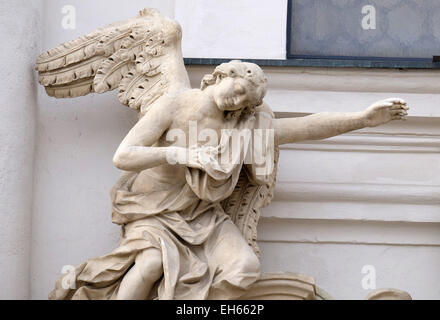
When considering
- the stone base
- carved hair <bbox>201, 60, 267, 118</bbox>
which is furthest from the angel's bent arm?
the stone base

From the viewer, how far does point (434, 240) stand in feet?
20.6

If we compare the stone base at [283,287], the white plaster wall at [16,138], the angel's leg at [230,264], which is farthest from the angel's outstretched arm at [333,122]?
the white plaster wall at [16,138]

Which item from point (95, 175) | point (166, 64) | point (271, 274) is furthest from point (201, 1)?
point (271, 274)

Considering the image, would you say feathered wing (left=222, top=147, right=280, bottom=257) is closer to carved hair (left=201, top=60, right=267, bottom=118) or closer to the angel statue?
the angel statue

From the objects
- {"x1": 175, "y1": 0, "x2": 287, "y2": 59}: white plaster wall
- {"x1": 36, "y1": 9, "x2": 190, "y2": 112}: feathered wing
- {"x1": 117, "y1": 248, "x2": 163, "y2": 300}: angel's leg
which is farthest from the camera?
{"x1": 175, "y1": 0, "x2": 287, "y2": 59}: white plaster wall

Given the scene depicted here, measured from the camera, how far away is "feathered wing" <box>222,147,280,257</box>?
5.98m

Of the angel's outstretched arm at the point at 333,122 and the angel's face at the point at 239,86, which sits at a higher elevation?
the angel's face at the point at 239,86

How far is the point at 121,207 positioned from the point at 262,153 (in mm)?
639

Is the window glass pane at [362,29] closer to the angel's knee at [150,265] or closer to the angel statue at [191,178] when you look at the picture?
the angel statue at [191,178]

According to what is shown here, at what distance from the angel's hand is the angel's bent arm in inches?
32.7

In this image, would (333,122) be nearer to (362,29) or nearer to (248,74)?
(248,74)

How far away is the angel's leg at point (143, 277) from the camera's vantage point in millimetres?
5648

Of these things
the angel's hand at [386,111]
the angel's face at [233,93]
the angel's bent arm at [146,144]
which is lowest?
the angel's bent arm at [146,144]

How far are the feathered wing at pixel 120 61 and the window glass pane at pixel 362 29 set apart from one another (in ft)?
2.51
